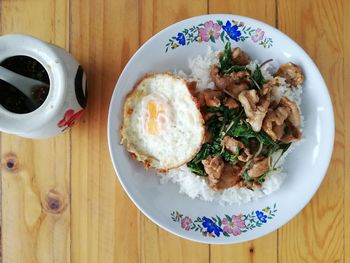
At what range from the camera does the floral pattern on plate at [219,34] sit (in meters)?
1.88

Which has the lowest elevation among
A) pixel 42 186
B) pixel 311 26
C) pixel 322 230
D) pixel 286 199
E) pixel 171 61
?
pixel 322 230

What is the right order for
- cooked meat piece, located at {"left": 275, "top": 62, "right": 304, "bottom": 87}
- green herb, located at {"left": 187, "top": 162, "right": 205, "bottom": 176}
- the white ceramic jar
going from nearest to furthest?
the white ceramic jar
cooked meat piece, located at {"left": 275, "top": 62, "right": 304, "bottom": 87}
green herb, located at {"left": 187, "top": 162, "right": 205, "bottom": 176}

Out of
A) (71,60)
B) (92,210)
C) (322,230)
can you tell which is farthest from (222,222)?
(71,60)

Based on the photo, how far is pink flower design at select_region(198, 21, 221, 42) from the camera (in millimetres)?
1888

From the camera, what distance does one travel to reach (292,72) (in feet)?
6.04

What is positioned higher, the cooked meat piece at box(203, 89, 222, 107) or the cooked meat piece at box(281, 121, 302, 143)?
the cooked meat piece at box(203, 89, 222, 107)

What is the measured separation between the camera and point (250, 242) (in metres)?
2.04

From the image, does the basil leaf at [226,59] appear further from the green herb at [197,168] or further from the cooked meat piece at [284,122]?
the green herb at [197,168]

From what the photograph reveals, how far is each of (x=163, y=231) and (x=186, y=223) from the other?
18 cm

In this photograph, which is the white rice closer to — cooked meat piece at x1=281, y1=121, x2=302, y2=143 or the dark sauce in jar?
cooked meat piece at x1=281, y1=121, x2=302, y2=143

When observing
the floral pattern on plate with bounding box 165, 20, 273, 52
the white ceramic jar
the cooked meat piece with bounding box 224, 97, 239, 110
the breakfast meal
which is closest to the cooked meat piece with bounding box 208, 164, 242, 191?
the breakfast meal

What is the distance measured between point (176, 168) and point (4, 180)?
0.85 meters

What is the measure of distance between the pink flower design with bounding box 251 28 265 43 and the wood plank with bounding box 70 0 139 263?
0.54m

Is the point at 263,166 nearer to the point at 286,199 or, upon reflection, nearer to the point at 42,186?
the point at 286,199
